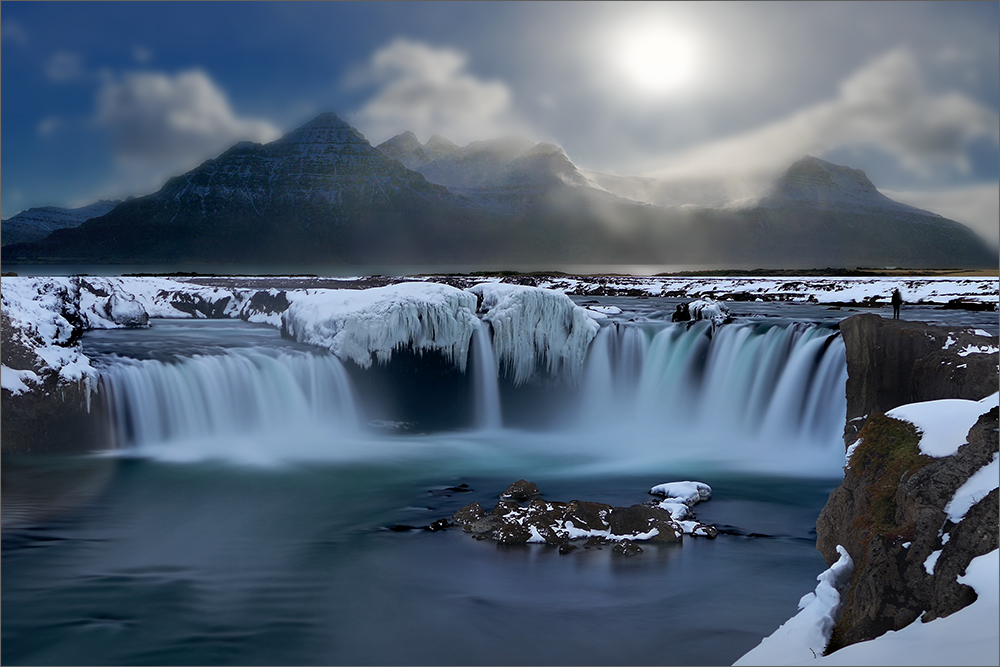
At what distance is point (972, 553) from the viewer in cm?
443

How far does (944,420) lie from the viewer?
5.99 m

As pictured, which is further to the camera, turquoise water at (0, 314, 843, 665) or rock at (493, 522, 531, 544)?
rock at (493, 522, 531, 544)

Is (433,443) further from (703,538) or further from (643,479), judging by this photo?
(703,538)

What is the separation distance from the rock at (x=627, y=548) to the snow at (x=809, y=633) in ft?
9.98

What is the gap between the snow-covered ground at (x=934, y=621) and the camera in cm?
372

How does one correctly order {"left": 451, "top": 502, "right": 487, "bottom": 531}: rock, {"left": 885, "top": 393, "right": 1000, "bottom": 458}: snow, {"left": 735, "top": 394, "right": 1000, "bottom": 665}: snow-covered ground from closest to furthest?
{"left": 735, "top": 394, "right": 1000, "bottom": 665}: snow-covered ground
{"left": 885, "top": 393, "right": 1000, "bottom": 458}: snow
{"left": 451, "top": 502, "right": 487, "bottom": 531}: rock

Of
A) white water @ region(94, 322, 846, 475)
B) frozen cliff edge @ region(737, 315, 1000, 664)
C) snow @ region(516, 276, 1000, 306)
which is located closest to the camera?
frozen cliff edge @ region(737, 315, 1000, 664)

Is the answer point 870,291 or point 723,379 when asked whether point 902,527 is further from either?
point 870,291

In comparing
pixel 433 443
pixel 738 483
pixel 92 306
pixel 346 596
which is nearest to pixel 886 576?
pixel 346 596

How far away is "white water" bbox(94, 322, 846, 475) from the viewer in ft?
47.2

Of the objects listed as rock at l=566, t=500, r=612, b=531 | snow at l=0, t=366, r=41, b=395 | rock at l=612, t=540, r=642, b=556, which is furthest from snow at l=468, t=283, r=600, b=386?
snow at l=0, t=366, r=41, b=395

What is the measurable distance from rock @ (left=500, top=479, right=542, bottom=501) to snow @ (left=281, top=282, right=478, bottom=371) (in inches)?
253

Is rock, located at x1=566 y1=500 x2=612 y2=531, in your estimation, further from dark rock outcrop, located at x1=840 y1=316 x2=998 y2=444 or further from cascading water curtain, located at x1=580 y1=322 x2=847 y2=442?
cascading water curtain, located at x1=580 y1=322 x2=847 y2=442

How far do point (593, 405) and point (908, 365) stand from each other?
795 cm
